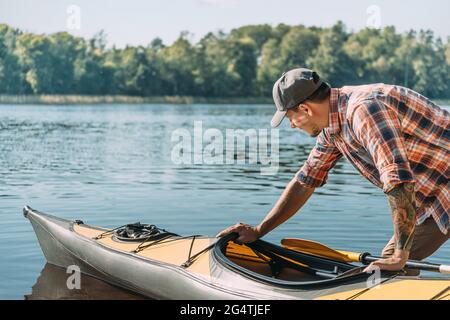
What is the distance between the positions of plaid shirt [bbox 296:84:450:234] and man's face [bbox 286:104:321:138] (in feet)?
0.36

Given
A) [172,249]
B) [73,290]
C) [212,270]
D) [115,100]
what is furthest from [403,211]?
[115,100]

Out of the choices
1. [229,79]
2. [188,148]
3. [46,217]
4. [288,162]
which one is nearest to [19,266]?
[46,217]

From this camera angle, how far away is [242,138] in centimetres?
3200

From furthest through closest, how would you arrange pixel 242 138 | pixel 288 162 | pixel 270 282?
pixel 242 138
pixel 288 162
pixel 270 282

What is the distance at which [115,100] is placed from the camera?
296 ft

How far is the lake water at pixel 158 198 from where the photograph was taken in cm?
1001

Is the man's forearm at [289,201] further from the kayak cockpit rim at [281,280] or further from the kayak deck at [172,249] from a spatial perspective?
the kayak deck at [172,249]

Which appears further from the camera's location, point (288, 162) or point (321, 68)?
point (321, 68)

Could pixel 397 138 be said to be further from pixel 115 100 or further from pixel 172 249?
pixel 115 100

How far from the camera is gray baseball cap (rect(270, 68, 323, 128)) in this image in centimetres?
475

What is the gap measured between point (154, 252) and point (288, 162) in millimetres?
14931

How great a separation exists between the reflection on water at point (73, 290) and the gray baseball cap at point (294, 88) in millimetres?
2790

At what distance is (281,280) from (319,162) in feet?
3.13

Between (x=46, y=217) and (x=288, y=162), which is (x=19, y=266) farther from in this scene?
(x=288, y=162)
